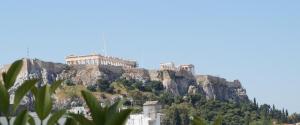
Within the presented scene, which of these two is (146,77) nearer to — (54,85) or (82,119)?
(54,85)

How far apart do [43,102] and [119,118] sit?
0.89 ft

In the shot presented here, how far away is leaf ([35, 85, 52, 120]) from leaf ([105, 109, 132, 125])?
23cm

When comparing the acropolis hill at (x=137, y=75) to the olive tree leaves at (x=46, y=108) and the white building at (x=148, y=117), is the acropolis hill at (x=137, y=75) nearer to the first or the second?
the white building at (x=148, y=117)

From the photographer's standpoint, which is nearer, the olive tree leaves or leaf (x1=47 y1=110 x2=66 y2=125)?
the olive tree leaves

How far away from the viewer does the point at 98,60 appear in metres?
93.2

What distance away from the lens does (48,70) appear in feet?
258

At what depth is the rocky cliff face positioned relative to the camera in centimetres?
7838

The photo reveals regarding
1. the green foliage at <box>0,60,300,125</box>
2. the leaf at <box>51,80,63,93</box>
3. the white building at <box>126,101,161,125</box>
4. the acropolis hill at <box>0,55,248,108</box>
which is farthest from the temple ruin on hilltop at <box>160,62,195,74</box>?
the leaf at <box>51,80,63,93</box>

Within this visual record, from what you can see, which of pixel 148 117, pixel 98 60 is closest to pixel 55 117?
pixel 148 117

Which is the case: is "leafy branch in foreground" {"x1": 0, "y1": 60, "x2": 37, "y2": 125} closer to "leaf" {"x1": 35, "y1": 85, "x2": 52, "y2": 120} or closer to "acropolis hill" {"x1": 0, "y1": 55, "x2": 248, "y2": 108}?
"leaf" {"x1": 35, "y1": 85, "x2": 52, "y2": 120}

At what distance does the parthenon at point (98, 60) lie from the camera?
305 ft

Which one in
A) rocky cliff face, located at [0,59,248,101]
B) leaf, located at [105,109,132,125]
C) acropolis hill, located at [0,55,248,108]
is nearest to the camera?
leaf, located at [105,109,132,125]

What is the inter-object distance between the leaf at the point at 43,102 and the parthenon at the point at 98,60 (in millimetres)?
88051

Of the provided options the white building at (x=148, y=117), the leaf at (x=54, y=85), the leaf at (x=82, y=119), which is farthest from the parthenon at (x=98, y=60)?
the leaf at (x=82, y=119)
